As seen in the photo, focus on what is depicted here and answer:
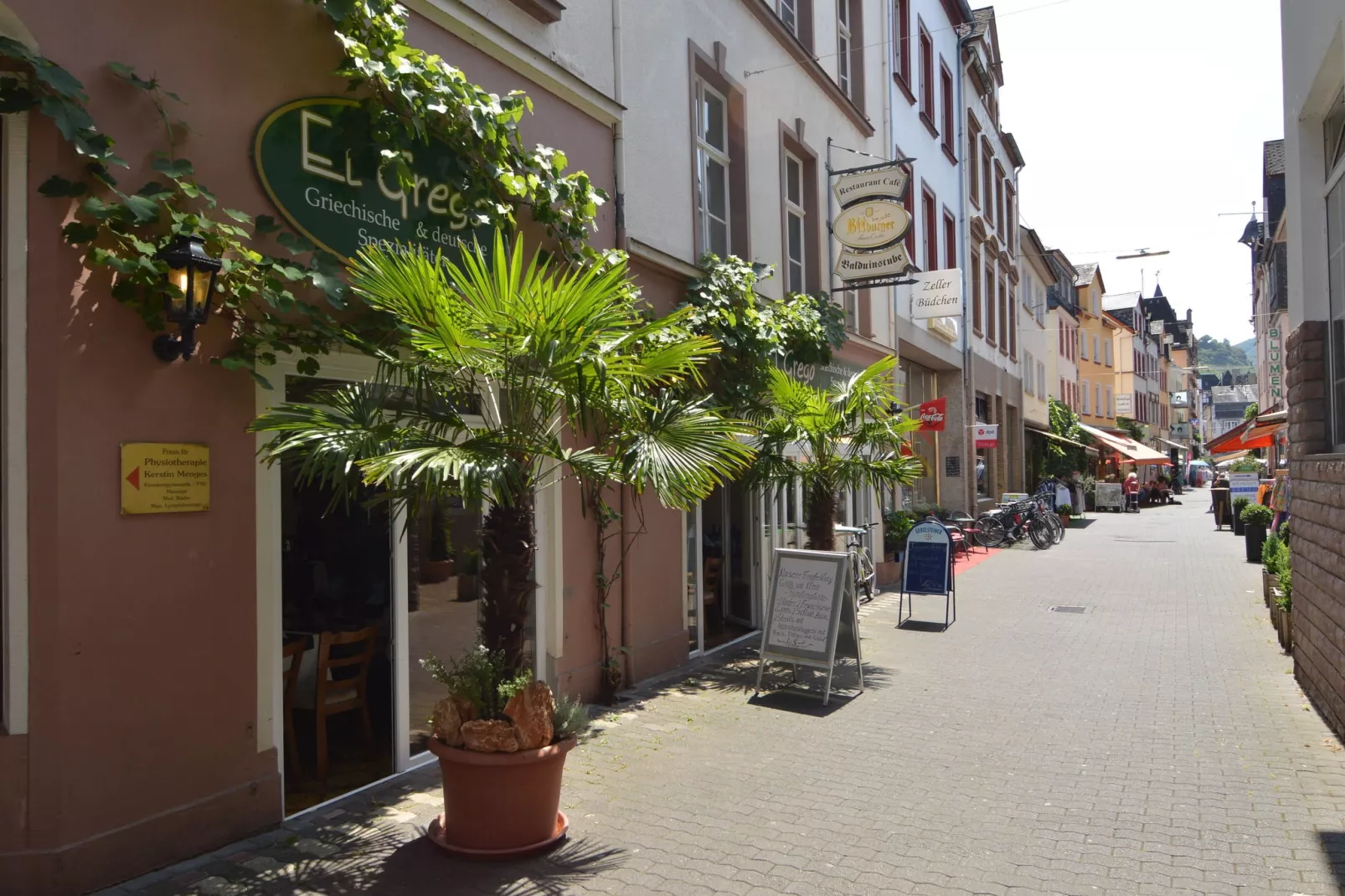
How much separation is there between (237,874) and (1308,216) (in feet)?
25.1

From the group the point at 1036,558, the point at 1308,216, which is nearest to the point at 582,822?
the point at 1308,216

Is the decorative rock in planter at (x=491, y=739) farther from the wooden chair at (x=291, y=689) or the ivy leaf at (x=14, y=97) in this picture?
the ivy leaf at (x=14, y=97)

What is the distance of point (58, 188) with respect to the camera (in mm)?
3783

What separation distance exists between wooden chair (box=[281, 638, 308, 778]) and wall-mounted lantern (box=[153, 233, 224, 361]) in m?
1.88

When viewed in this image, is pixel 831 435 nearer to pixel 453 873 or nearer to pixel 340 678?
pixel 340 678

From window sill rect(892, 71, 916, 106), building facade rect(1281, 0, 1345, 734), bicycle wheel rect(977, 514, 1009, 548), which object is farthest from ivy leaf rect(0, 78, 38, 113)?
bicycle wheel rect(977, 514, 1009, 548)

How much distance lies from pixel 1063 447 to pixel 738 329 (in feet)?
93.0

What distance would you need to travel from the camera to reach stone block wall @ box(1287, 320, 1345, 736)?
5.99 m

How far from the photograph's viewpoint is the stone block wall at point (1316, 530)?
19.6 feet

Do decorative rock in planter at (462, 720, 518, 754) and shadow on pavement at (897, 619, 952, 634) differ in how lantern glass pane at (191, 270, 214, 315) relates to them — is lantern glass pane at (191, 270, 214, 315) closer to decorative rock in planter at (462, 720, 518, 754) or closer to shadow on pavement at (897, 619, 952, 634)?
decorative rock in planter at (462, 720, 518, 754)

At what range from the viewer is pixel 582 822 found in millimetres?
4746

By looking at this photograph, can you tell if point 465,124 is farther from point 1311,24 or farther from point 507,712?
point 1311,24

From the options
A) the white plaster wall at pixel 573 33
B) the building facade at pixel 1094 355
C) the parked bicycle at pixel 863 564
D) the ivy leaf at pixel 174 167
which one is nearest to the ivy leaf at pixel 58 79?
the ivy leaf at pixel 174 167

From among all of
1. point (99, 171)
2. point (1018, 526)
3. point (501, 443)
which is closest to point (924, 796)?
point (501, 443)
